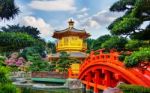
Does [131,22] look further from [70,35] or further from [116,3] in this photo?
[70,35]

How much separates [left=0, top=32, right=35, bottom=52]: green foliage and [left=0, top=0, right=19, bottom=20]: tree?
0.44 meters

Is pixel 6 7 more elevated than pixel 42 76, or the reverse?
pixel 6 7

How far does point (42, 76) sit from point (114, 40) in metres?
24.1

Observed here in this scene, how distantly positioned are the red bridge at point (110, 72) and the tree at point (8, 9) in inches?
192

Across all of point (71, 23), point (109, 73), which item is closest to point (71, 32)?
point (71, 23)

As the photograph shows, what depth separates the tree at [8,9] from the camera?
8.84 metres

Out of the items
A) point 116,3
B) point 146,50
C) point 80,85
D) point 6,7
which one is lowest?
point 80,85

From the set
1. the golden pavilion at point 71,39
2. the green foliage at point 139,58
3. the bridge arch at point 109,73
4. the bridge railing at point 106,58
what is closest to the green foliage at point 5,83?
the green foliage at point 139,58

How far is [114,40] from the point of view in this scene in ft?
44.2

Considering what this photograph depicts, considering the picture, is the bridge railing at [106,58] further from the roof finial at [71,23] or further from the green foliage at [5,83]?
the roof finial at [71,23]

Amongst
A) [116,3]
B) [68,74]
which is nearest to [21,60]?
[68,74]

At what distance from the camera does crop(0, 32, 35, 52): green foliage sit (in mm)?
8789

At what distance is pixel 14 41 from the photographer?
8.78 m

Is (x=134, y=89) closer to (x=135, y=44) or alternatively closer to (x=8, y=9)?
(x=135, y=44)
